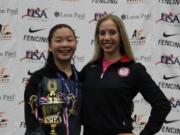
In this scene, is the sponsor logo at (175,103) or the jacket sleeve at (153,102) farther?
the sponsor logo at (175,103)

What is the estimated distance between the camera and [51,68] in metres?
1.82

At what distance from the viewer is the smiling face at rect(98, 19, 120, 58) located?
6.20 ft

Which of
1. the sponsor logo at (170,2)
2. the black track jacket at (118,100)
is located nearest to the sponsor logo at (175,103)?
the sponsor logo at (170,2)

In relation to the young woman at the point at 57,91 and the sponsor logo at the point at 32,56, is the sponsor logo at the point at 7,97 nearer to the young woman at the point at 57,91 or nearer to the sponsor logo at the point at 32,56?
the sponsor logo at the point at 32,56

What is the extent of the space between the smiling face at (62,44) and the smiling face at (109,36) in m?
0.15

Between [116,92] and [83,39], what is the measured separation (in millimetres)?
2314

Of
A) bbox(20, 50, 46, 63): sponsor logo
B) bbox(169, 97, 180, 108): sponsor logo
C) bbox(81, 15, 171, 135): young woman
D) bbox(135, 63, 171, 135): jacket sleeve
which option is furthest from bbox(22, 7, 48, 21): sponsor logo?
bbox(135, 63, 171, 135): jacket sleeve

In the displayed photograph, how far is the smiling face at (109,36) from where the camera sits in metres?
1.89

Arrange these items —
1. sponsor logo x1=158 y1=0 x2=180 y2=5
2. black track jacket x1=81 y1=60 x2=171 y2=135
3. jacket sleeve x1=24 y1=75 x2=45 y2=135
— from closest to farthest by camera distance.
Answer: jacket sleeve x1=24 y1=75 x2=45 y2=135, black track jacket x1=81 y1=60 x2=171 y2=135, sponsor logo x1=158 y1=0 x2=180 y2=5

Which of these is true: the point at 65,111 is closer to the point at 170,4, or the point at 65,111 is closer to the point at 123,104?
the point at 123,104

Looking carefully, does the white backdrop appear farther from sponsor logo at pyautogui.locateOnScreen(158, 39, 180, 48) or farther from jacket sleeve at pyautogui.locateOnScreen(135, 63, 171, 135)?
jacket sleeve at pyautogui.locateOnScreen(135, 63, 171, 135)

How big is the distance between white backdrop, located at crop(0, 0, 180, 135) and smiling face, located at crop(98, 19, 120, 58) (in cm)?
215

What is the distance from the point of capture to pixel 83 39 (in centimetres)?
409

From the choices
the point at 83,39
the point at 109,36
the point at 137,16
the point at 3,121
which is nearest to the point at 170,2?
the point at 137,16
